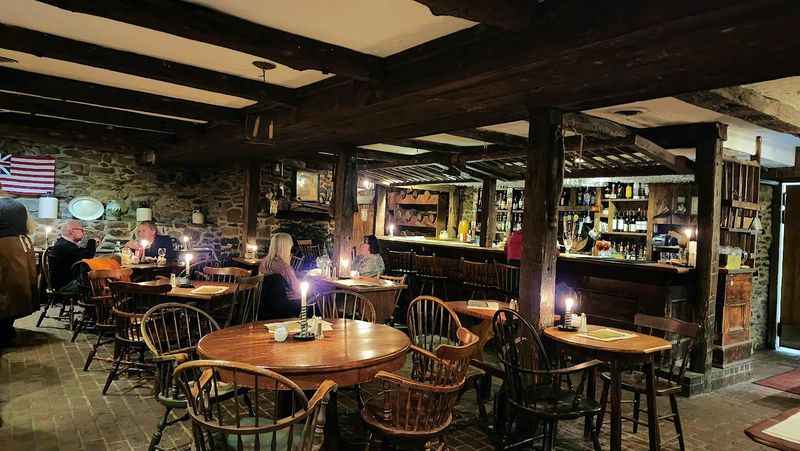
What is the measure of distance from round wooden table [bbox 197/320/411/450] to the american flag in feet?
24.7

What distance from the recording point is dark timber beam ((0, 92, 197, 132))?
260 inches

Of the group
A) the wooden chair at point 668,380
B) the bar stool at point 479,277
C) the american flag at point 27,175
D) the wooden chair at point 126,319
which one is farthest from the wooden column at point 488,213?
the american flag at point 27,175

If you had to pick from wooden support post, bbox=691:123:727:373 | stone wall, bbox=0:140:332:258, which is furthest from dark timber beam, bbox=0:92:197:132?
wooden support post, bbox=691:123:727:373

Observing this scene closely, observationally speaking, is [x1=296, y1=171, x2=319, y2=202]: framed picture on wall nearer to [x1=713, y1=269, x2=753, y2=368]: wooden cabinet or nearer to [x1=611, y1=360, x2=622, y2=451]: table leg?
[x1=713, y1=269, x2=753, y2=368]: wooden cabinet

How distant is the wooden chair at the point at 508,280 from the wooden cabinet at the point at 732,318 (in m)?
2.46

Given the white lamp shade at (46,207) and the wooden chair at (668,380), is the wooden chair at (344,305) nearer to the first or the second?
the wooden chair at (668,380)

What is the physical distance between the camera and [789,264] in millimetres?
7980

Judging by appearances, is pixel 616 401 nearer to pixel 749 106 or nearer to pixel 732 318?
pixel 749 106

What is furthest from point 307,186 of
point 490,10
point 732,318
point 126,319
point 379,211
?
point 490,10

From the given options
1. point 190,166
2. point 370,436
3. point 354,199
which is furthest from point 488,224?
point 370,436

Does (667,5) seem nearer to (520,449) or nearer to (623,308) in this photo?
(520,449)

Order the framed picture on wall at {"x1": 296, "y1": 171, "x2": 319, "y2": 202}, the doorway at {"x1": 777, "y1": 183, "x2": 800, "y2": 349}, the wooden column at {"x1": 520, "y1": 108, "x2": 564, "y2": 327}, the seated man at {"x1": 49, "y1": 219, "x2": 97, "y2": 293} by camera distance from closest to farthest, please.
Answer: the wooden column at {"x1": 520, "y1": 108, "x2": 564, "y2": 327}
the seated man at {"x1": 49, "y1": 219, "x2": 97, "y2": 293}
the doorway at {"x1": 777, "y1": 183, "x2": 800, "y2": 349}
the framed picture on wall at {"x1": 296, "y1": 171, "x2": 319, "y2": 202}

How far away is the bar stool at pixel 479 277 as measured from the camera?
23.6ft

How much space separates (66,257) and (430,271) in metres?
5.34
